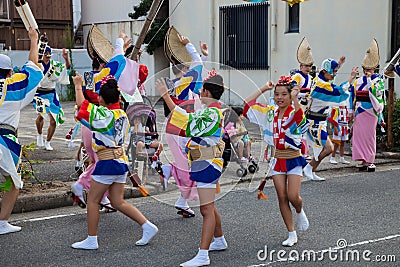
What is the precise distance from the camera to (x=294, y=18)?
19.3 meters

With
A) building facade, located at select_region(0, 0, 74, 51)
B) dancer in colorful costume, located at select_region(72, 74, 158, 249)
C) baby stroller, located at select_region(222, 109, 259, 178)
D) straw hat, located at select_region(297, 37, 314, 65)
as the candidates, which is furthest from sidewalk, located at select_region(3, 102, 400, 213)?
building facade, located at select_region(0, 0, 74, 51)

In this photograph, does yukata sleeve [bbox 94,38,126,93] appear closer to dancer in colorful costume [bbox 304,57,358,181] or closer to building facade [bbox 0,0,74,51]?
dancer in colorful costume [bbox 304,57,358,181]

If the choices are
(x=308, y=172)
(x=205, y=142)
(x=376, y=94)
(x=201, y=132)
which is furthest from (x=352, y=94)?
(x=201, y=132)

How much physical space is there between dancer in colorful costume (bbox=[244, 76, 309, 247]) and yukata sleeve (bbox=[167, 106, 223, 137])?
0.72 m

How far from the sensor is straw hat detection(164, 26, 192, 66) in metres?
7.82

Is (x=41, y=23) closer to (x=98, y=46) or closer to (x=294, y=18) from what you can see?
(x=294, y=18)

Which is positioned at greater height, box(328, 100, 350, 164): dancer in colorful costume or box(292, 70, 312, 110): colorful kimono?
box(292, 70, 312, 110): colorful kimono

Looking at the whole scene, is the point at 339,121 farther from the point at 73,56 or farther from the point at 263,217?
the point at 73,56

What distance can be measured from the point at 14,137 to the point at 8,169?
347 millimetres

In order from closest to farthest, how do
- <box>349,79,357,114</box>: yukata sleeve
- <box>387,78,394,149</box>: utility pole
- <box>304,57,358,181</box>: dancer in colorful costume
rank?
1. <box>304,57,358,181</box>: dancer in colorful costume
2. <box>349,79,357,114</box>: yukata sleeve
3. <box>387,78,394,149</box>: utility pole

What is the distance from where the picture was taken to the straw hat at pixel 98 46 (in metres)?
8.02

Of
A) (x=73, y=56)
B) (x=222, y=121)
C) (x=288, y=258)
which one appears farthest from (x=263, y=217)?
(x=73, y=56)

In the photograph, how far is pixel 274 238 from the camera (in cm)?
670

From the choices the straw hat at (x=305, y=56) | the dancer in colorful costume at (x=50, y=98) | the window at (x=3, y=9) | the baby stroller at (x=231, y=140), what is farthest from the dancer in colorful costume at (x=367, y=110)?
the window at (x=3, y=9)
